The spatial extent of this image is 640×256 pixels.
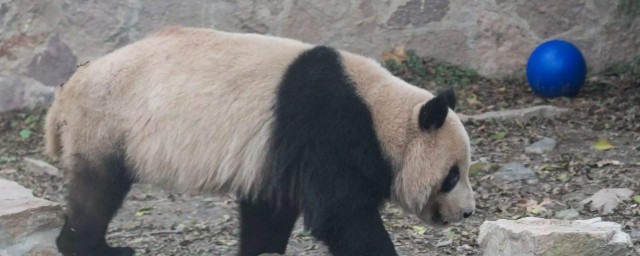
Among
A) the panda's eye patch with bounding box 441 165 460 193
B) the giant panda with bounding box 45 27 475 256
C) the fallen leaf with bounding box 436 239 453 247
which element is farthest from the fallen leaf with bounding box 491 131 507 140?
the panda's eye patch with bounding box 441 165 460 193

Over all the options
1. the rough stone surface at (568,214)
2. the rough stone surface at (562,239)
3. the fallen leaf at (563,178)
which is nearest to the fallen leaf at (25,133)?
the fallen leaf at (563,178)

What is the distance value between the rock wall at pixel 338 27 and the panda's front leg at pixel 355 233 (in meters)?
4.46

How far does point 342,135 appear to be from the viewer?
4.27 metres

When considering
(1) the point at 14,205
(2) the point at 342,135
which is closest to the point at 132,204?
(1) the point at 14,205

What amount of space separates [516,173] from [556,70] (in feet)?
5.06

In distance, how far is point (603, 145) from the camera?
22.9 feet

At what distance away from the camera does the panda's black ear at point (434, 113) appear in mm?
4301

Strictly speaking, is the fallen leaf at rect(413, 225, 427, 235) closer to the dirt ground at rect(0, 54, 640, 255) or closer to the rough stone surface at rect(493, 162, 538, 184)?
the dirt ground at rect(0, 54, 640, 255)

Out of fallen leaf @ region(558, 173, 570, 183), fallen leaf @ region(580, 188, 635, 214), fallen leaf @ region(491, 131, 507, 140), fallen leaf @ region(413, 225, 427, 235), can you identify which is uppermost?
fallen leaf @ region(491, 131, 507, 140)

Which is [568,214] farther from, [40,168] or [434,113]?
[40,168]

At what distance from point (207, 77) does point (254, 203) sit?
65 cm

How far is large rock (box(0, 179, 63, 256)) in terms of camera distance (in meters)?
4.90

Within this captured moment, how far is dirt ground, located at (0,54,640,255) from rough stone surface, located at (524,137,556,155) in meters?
0.05

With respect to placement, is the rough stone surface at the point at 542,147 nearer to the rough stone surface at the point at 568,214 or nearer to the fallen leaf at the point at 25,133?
the rough stone surface at the point at 568,214
